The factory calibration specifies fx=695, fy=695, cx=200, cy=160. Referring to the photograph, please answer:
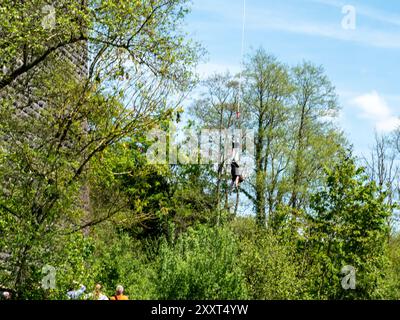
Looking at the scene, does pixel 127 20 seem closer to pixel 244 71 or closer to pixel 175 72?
pixel 175 72

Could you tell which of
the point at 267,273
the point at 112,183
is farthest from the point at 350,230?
the point at 112,183

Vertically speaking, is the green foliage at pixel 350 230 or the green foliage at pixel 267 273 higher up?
the green foliage at pixel 350 230

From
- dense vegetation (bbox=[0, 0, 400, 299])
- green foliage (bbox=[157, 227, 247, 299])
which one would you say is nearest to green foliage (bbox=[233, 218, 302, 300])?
dense vegetation (bbox=[0, 0, 400, 299])

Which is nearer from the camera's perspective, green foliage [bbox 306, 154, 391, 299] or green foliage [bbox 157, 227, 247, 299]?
green foliage [bbox 157, 227, 247, 299]

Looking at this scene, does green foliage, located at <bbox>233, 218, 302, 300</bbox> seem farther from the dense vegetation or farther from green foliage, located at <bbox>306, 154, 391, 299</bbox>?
green foliage, located at <bbox>306, 154, 391, 299</bbox>

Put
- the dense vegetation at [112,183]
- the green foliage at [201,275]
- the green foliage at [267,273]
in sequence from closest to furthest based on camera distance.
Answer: the dense vegetation at [112,183]
the green foliage at [201,275]
the green foliage at [267,273]

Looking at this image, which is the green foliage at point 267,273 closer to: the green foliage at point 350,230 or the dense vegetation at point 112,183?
the dense vegetation at point 112,183

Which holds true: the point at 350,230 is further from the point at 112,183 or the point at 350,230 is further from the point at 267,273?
the point at 112,183

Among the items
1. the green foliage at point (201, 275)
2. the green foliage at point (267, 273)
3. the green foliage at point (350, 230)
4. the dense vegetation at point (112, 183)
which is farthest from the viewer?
the green foliage at point (350, 230)

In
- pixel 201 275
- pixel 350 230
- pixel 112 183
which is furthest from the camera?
pixel 350 230

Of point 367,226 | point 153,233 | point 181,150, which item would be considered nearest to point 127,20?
point 367,226

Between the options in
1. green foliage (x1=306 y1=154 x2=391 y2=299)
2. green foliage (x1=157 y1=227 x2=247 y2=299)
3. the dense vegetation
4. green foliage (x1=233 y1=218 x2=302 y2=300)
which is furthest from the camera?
green foliage (x1=306 y1=154 x2=391 y2=299)

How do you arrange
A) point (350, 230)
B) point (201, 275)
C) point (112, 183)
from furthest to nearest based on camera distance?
point (350, 230)
point (112, 183)
point (201, 275)

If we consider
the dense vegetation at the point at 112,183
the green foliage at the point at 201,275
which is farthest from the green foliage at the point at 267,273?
the green foliage at the point at 201,275
